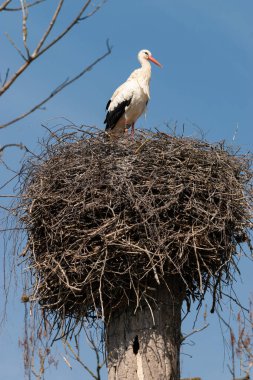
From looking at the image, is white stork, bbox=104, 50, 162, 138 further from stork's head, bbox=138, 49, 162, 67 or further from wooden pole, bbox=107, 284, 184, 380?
wooden pole, bbox=107, 284, 184, 380

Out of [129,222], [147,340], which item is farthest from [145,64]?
[147,340]

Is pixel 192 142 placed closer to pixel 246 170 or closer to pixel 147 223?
pixel 246 170

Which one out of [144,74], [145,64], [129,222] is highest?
[145,64]

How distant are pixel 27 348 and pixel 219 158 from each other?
2.64 m

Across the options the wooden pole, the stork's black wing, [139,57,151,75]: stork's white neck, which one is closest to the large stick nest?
the wooden pole

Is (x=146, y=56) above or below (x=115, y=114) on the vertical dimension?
above

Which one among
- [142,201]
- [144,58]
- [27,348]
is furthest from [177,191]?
[144,58]

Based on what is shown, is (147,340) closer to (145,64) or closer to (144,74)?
(144,74)

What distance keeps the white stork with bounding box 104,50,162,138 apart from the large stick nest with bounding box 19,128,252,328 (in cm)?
283

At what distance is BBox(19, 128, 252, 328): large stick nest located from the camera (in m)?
6.45

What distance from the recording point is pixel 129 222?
668 cm

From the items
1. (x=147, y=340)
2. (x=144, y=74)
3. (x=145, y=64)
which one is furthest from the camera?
(x=145, y=64)

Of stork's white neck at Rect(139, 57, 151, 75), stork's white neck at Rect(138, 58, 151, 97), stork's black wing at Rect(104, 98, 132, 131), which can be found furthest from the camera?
stork's white neck at Rect(139, 57, 151, 75)

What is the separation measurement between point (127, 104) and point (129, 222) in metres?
3.82
